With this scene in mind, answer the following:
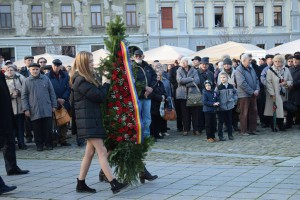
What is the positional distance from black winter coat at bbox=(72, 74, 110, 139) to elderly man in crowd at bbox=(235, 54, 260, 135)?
264 inches

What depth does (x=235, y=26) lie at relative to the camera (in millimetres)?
48594

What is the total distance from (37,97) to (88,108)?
517 cm

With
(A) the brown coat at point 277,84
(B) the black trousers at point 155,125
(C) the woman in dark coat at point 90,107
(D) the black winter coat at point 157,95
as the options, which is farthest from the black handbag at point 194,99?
(C) the woman in dark coat at point 90,107

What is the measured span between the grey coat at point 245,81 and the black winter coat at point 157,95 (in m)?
1.87

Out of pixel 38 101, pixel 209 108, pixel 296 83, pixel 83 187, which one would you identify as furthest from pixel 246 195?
pixel 296 83

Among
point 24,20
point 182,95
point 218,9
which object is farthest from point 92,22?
point 182,95

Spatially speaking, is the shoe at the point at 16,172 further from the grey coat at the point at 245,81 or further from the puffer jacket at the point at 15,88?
the grey coat at the point at 245,81

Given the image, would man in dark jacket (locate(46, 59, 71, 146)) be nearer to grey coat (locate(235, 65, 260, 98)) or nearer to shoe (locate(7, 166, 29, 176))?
shoe (locate(7, 166, 29, 176))

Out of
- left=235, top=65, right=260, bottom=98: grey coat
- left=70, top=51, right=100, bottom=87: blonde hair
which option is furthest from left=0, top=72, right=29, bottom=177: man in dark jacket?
left=235, top=65, right=260, bottom=98: grey coat

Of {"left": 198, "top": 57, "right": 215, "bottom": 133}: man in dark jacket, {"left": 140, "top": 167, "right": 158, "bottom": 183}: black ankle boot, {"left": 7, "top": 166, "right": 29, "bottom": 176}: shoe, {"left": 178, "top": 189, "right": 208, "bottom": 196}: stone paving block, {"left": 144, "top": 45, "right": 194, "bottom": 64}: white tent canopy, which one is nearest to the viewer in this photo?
{"left": 178, "top": 189, "right": 208, "bottom": 196}: stone paving block

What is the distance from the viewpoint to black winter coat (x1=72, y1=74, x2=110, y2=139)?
7.27 metres

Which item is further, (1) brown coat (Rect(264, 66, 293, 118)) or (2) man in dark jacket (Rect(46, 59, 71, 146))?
(1) brown coat (Rect(264, 66, 293, 118))

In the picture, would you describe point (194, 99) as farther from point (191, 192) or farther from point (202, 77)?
point (191, 192)

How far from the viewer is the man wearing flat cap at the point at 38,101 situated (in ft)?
Result: 40.1
